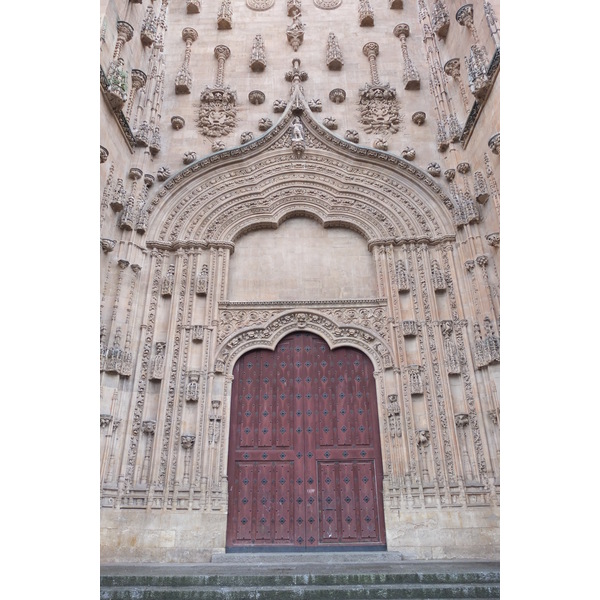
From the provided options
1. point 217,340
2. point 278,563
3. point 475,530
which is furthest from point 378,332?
point 278,563

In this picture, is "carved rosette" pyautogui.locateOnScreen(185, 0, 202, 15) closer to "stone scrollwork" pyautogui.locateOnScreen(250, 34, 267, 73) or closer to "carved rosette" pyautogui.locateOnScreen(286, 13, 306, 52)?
"stone scrollwork" pyautogui.locateOnScreen(250, 34, 267, 73)

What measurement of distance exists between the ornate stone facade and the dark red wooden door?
0.27 metres

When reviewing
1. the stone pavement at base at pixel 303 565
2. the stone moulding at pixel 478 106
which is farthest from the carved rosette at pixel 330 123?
the stone pavement at base at pixel 303 565

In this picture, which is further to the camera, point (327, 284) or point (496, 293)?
point (327, 284)

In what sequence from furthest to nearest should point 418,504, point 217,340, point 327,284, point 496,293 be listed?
1. point 327,284
2. point 217,340
3. point 496,293
4. point 418,504

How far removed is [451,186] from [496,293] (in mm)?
2840

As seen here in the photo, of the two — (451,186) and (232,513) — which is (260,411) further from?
(451,186)

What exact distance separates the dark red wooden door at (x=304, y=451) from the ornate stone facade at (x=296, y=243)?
10.5 inches

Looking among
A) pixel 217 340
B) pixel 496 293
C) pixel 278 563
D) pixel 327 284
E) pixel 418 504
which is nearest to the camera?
pixel 278 563

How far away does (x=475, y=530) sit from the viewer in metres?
8.08

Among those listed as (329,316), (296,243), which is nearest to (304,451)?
(329,316)

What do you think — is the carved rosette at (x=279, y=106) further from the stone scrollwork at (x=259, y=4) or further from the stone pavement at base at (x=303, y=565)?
the stone pavement at base at (x=303, y=565)

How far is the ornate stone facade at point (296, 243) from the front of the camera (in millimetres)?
8406

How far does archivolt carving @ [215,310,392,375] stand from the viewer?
9.63 metres
